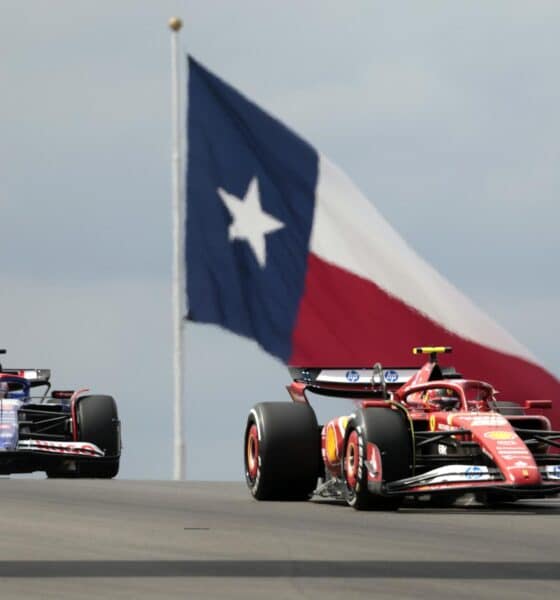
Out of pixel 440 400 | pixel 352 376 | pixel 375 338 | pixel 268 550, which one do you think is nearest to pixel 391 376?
pixel 352 376

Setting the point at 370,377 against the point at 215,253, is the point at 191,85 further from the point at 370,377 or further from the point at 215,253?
the point at 370,377

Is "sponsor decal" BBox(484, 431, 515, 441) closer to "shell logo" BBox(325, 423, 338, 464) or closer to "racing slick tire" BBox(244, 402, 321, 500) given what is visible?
"shell logo" BBox(325, 423, 338, 464)

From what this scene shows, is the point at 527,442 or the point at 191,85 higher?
the point at 191,85

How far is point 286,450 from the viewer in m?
19.7

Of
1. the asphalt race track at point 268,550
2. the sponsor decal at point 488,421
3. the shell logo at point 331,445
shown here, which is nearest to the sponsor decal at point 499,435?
the sponsor decal at point 488,421

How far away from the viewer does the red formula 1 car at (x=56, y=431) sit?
27.6 metres

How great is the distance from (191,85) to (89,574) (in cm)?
1762

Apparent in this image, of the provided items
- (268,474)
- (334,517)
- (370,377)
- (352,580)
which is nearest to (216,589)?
(352,580)

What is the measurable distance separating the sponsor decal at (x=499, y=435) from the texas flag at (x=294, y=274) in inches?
345

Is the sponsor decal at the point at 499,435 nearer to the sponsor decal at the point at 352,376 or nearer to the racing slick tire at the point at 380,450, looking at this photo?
the racing slick tire at the point at 380,450

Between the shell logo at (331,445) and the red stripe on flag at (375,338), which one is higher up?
the red stripe on flag at (375,338)

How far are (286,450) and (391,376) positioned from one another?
7.18ft

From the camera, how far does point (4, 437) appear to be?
90.8ft

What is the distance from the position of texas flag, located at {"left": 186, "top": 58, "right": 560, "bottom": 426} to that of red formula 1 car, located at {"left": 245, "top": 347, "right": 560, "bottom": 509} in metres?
6.09
